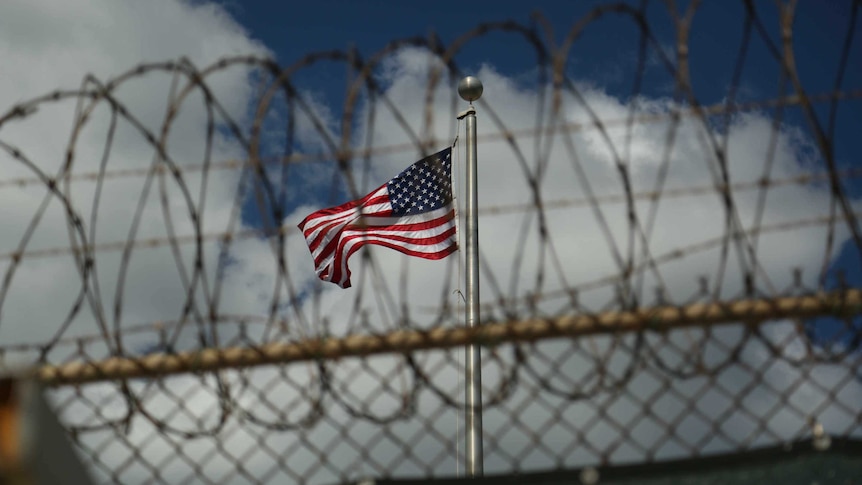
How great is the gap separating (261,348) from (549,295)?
3.54ft

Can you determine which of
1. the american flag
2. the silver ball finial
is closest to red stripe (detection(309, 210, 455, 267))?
the american flag

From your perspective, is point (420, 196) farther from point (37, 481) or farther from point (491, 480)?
point (37, 481)

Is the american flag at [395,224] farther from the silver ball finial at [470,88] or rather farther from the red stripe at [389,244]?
the silver ball finial at [470,88]

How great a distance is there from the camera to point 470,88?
920 centimetres

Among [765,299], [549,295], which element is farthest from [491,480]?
[765,299]

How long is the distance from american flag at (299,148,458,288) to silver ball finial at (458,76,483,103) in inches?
37.5

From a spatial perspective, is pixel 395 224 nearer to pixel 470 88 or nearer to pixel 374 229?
pixel 374 229

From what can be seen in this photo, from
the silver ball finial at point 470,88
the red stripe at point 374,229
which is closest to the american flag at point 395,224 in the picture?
the red stripe at point 374,229

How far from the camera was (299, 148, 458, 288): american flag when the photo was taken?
8.12m

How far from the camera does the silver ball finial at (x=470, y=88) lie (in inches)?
358

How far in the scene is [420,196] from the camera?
8547mm

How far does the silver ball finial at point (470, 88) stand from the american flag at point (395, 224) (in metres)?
0.95

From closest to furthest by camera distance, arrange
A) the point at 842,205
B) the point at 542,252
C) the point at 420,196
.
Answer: the point at 842,205 < the point at 542,252 < the point at 420,196

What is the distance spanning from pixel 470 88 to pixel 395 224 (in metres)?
1.78
